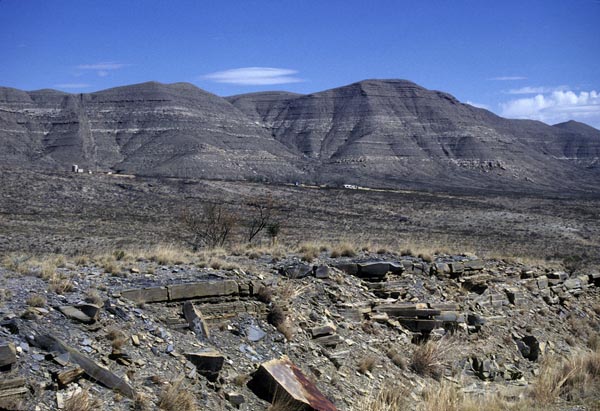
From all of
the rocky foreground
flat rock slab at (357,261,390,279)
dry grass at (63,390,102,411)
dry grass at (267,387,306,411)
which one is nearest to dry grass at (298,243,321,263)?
the rocky foreground

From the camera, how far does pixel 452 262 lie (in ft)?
58.4

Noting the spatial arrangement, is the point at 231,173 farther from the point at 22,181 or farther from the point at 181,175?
the point at 22,181

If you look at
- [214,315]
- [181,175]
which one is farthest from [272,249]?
[181,175]

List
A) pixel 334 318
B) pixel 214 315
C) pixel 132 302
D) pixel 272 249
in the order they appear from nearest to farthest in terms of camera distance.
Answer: pixel 132 302, pixel 214 315, pixel 334 318, pixel 272 249

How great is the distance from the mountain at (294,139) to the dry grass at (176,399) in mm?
80861

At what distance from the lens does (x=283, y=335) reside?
11438 millimetres

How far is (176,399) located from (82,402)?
1.25 metres

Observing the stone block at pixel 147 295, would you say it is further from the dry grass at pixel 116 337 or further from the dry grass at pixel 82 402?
the dry grass at pixel 82 402

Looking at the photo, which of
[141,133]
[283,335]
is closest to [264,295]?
[283,335]

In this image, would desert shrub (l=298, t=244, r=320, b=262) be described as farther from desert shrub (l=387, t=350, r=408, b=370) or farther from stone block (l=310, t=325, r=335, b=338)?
desert shrub (l=387, t=350, r=408, b=370)

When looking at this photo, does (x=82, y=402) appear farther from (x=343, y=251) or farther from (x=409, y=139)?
(x=409, y=139)

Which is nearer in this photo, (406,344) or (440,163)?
A: (406,344)

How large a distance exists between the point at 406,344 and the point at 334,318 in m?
1.70

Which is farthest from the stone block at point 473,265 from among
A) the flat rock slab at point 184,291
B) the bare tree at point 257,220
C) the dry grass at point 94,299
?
the dry grass at point 94,299
